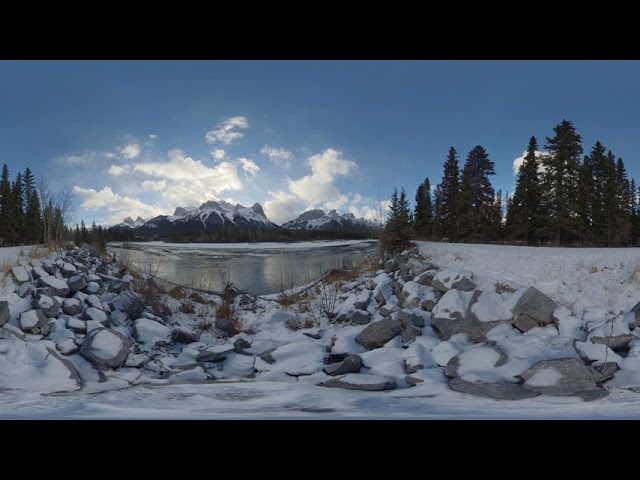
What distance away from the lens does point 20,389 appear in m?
4.48

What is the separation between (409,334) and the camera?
690 centimetres

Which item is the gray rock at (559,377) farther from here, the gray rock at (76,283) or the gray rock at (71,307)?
the gray rock at (76,283)

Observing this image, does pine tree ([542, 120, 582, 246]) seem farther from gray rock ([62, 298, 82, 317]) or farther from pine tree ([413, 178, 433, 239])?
gray rock ([62, 298, 82, 317])

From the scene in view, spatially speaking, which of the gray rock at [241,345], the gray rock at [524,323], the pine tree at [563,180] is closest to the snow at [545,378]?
the gray rock at [524,323]

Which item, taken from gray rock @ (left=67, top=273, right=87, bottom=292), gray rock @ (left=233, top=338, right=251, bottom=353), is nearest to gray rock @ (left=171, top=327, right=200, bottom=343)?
gray rock @ (left=233, top=338, right=251, bottom=353)

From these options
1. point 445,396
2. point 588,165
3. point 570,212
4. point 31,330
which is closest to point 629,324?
point 445,396

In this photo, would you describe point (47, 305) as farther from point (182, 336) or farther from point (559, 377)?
point (559, 377)

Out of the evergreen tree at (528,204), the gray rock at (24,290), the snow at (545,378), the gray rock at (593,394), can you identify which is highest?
the evergreen tree at (528,204)

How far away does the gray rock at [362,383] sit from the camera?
4832mm

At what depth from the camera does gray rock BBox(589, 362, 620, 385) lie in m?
4.48

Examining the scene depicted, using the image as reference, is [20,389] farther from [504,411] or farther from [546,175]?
[546,175]

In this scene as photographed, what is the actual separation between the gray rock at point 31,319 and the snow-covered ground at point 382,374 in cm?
47

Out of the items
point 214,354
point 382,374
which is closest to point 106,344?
point 214,354

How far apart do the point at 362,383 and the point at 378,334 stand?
2.22m
